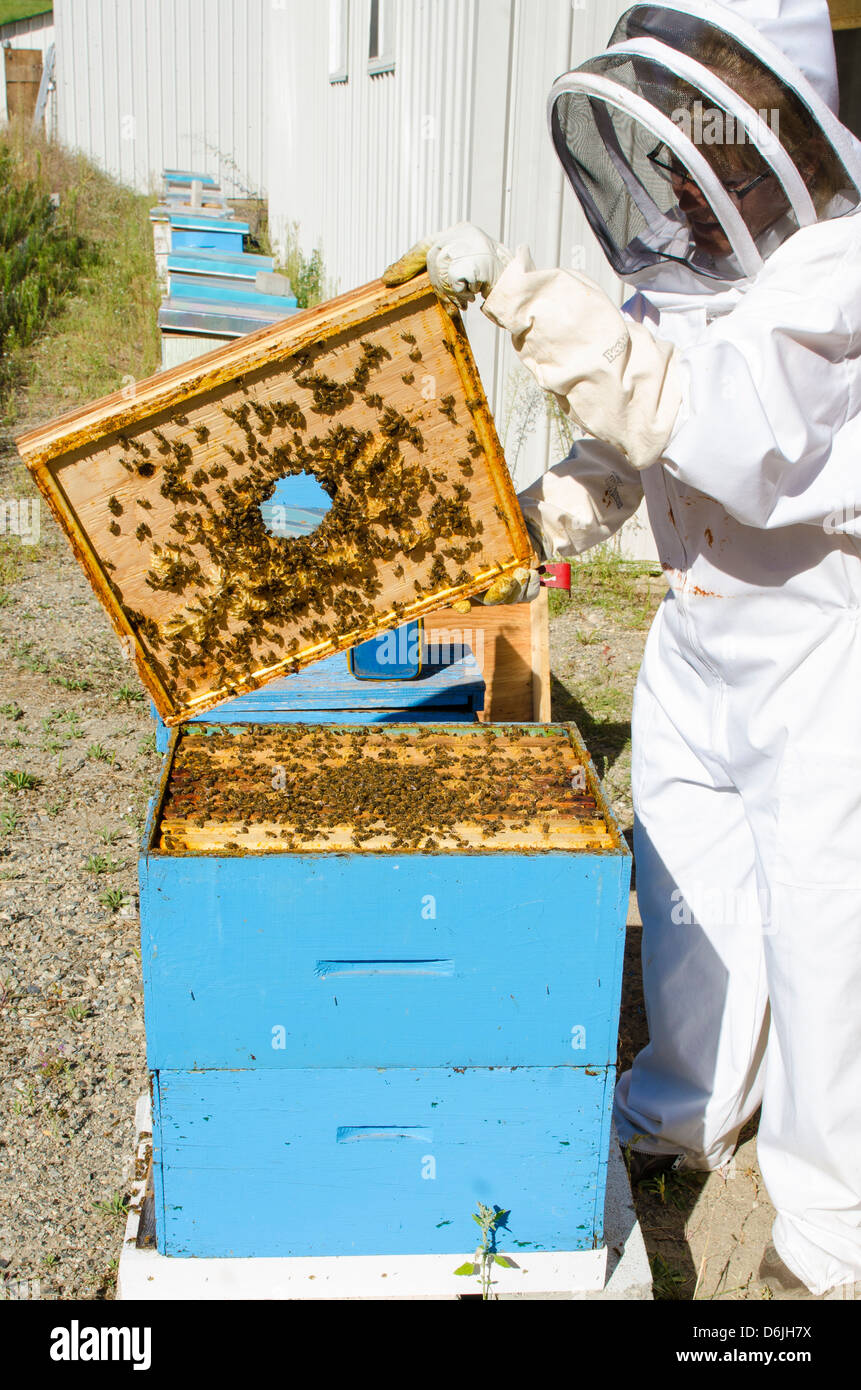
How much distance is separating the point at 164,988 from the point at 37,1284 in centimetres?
114

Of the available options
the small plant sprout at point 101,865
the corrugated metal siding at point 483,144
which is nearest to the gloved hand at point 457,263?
the small plant sprout at point 101,865

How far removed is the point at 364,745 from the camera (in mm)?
2514

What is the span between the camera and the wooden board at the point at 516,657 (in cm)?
443

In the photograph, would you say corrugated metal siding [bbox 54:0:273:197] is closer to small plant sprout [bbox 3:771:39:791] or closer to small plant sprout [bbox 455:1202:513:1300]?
small plant sprout [bbox 3:771:39:791]

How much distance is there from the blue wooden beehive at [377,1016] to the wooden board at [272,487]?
32cm

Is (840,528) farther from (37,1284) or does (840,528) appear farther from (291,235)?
(291,235)

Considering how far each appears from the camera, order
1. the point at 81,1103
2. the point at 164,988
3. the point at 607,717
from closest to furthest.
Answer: the point at 164,988
the point at 81,1103
the point at 607,717

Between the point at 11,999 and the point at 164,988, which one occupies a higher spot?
the point at 164,988

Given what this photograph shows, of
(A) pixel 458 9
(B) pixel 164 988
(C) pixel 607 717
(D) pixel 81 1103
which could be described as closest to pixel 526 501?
(B) pixel 164 988

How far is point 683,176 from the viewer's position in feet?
7.06

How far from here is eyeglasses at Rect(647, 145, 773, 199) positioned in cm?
203

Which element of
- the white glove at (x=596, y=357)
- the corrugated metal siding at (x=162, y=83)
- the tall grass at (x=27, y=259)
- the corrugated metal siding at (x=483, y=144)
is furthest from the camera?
the corrugated metal siding at (x=162, y=83)

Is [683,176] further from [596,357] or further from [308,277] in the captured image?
[308,277]

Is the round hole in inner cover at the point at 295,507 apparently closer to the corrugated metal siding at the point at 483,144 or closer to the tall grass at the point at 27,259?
the corrugated metal siding at the point at 483,144
